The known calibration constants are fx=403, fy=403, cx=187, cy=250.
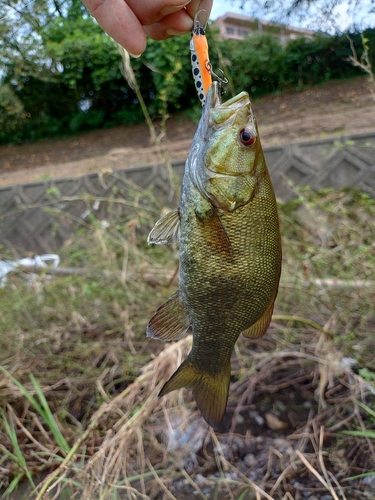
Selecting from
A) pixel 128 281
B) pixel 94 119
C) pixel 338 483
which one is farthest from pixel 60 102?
pixel 338 483

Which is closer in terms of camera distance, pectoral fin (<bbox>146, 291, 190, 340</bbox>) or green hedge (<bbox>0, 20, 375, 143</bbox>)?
pectoral fin (<bbox>146, 291, 190, 340</bbox>)

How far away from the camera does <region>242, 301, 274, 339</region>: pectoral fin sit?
2.84 feet

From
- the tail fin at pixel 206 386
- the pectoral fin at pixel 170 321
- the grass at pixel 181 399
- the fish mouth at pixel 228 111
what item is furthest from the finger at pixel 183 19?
the grass at pixel 181 399

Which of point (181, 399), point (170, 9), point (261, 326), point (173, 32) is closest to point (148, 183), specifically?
point (181, 399)

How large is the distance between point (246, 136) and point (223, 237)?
0.20 m

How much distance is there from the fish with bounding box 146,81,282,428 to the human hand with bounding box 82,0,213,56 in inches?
9.8

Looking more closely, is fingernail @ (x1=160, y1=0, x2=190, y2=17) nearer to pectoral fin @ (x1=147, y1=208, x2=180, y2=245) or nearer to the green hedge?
pectoral fin @ (x1=147, y1=208, x2=180, y2=245)

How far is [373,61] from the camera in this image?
17.4 feet

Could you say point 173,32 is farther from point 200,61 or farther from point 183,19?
A: point 200,61

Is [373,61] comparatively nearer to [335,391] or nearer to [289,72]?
[289,72]

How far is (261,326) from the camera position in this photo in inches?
34.7

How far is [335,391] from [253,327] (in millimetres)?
1297

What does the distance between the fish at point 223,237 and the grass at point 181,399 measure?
77cm

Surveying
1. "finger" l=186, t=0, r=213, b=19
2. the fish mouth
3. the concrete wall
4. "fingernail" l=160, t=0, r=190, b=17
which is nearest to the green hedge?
the concrete wall
